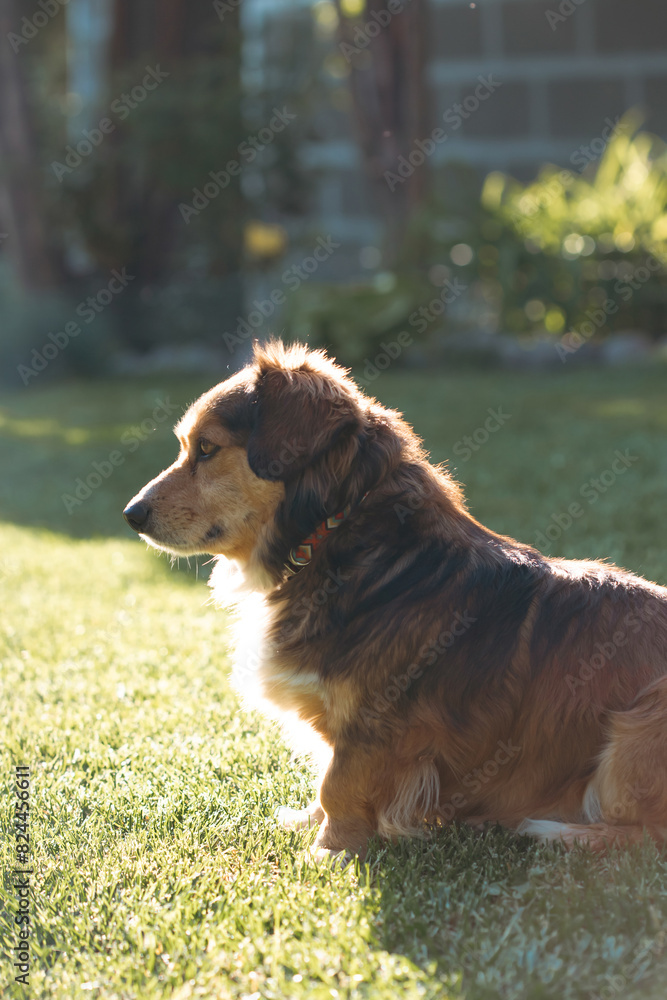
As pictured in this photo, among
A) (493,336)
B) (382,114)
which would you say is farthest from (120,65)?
(493,336)

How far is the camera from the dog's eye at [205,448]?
11.1 feet

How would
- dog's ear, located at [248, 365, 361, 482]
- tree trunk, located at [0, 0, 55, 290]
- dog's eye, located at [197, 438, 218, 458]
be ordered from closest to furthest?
dog's ear, located at [248, 365, 361, 482] → dog's eye, located at [197, 438, 218, 458] → tree trunk, located at [0, 0, 55, 290]

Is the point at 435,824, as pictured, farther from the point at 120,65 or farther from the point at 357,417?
the point at 120,65

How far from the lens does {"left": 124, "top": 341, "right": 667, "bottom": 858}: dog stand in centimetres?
302

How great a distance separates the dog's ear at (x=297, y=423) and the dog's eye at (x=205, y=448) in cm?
21

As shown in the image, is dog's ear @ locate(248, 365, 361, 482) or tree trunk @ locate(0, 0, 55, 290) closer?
dog's ear @ locate(248, 365, 361, 482)

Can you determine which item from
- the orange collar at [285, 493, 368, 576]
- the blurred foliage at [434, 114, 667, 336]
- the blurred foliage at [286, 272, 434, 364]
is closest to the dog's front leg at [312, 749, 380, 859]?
the orange collar at [285, 493, 368, 576]

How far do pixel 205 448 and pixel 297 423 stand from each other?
42cm

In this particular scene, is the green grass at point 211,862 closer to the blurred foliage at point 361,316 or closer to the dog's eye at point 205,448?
the dog's eye at point 205,448

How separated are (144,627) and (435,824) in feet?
9.08

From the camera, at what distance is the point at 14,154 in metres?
14.3

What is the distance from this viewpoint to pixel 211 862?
3141 mm

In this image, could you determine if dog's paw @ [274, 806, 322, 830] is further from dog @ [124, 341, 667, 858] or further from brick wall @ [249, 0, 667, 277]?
brick wall @ [249, 0, 667, 277]

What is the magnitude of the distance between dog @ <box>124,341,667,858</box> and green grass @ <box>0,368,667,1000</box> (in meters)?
0.20
